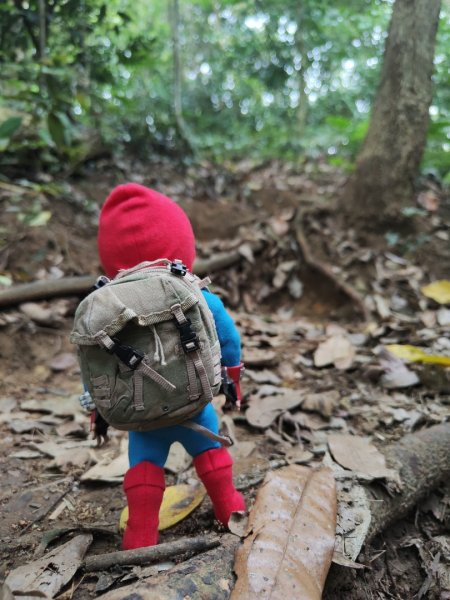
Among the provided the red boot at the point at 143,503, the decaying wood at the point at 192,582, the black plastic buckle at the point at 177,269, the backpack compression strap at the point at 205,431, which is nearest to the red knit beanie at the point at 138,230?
the black plastic buckle at the point at 177,269

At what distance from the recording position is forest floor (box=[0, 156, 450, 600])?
2109mm

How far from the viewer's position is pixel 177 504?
224 cm

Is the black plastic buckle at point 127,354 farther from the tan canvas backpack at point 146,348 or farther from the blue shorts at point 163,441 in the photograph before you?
the blue shorts at point 163,441

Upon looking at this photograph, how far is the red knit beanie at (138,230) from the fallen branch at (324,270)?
2.74 m

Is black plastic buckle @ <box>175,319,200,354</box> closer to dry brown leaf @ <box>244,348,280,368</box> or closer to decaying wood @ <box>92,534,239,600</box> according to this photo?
decaying wood @ <box>92,534,239,600</box>

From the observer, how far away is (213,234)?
A: 5.76 m

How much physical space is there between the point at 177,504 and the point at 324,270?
3288mm

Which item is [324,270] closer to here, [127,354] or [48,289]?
[48,289]

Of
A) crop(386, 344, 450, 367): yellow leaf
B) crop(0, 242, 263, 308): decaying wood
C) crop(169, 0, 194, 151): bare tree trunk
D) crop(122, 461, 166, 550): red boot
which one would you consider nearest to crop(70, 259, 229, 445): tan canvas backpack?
crop(122, 461, 166, 550): red boot

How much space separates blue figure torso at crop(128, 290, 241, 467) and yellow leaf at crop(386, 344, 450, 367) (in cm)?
153

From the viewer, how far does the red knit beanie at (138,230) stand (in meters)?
1.97

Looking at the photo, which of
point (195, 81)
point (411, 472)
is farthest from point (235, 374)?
point (195, 81)

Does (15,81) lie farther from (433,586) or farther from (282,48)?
(282,48)

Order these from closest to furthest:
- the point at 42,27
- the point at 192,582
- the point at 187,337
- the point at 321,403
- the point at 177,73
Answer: the point at 192,582
the point at 187,337
the point at 321,403
the point at 42,27
the point at 177,73
